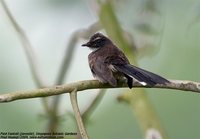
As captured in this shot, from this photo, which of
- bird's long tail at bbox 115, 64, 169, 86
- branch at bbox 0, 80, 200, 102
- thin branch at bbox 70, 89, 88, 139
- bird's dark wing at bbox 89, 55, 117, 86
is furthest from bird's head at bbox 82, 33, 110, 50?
thin branch at bbox 70, 89, 88, 139

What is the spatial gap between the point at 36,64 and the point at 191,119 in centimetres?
77

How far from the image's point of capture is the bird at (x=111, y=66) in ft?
6.81

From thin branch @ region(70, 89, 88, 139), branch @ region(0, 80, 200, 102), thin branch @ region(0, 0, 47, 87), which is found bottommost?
thin branch @ region(70, 89, 88, 139)

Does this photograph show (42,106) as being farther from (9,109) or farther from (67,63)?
(9,109)

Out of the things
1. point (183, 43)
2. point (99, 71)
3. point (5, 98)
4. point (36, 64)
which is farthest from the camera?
point (183, 43)

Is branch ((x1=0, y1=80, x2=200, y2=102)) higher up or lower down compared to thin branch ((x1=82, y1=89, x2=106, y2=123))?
lower down

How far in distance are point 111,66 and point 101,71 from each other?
62 millimetres

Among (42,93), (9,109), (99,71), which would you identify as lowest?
(42,93)

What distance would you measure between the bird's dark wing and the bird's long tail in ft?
0.14

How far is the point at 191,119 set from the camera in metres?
2.89

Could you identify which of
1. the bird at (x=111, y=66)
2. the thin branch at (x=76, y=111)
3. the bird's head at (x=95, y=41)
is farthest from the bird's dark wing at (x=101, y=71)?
the thin branch at (x=76, y=111)

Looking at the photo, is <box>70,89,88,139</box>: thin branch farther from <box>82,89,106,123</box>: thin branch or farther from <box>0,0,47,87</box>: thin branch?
<box>0,0,47,87</box>: thin branch

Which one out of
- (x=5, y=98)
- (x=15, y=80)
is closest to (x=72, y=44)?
(x=15, y=80)

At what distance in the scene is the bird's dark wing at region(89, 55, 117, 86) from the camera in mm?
2109
